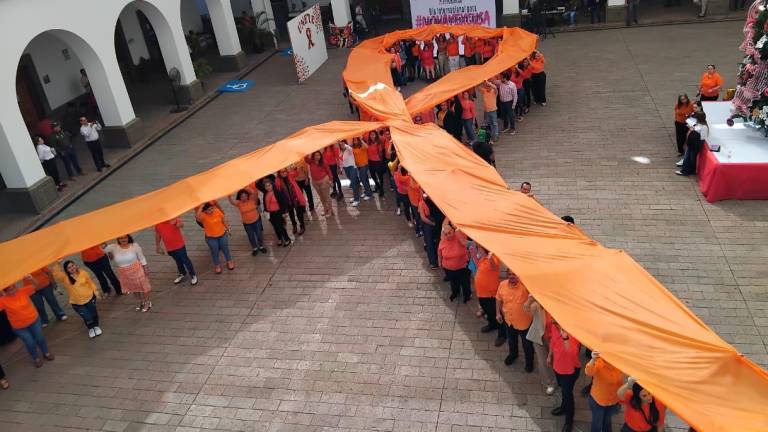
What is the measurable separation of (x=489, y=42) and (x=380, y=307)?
10170mm

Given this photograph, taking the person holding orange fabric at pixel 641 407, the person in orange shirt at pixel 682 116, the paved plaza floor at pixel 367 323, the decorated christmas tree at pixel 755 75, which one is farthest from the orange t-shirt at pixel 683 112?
the person holding orange fabric at pixel 641 407

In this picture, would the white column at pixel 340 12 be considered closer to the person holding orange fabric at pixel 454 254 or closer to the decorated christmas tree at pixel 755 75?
the decorated christmas tree at pixel 755 75

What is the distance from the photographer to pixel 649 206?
10039mm

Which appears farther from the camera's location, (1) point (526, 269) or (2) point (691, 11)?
(2) point (691, 11)

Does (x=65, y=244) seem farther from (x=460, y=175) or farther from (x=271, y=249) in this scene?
(x=460, y=175)

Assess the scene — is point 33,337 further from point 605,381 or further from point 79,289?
point 605,381

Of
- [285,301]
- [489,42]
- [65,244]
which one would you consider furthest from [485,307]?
[489,42]

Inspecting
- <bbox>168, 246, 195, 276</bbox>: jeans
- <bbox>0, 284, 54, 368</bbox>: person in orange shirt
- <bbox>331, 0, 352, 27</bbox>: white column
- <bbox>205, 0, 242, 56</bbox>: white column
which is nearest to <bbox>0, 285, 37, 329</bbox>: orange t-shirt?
<bbox>0, 284, 54, 368</bbox>: person in orange shirt

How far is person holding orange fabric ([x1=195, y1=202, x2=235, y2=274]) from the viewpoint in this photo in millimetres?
9477

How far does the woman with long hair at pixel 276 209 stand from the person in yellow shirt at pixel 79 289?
2821mm

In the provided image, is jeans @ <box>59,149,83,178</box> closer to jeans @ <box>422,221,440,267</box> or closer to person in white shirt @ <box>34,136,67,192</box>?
person in white shirt @ <box>34,136,67,192</box>

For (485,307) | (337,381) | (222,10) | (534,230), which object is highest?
(222,10)

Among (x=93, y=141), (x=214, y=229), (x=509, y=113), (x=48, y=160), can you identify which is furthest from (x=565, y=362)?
(x=93, y=141)

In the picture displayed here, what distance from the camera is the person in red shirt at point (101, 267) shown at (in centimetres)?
932
